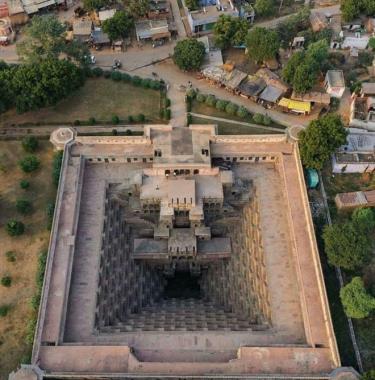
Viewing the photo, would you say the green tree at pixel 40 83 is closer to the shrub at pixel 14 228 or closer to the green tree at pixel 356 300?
the shrub at pixel 14 228

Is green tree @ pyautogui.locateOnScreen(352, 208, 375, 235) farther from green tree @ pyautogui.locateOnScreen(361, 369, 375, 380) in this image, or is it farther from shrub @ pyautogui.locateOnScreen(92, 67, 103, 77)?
shrub @ pyautogui.locateOnScreen(92, 67, 103, 77)

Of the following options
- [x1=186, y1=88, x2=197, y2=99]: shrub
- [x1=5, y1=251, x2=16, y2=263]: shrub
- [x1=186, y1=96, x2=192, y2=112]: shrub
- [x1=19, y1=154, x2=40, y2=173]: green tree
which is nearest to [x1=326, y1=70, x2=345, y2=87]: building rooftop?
[x1=186, y1=88, x2=197, y2=99]: shrub

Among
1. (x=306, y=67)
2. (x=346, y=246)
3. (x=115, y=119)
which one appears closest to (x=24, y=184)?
(x=115, y=119)

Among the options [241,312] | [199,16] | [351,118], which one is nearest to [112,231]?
[241,312]

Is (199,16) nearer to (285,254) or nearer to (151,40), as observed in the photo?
(151,40)

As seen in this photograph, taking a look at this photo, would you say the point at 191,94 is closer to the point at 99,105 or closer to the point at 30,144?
the point at 99,105

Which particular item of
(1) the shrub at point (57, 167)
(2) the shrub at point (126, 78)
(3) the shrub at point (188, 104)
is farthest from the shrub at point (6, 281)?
(2) the shrub at point (126, 78)
